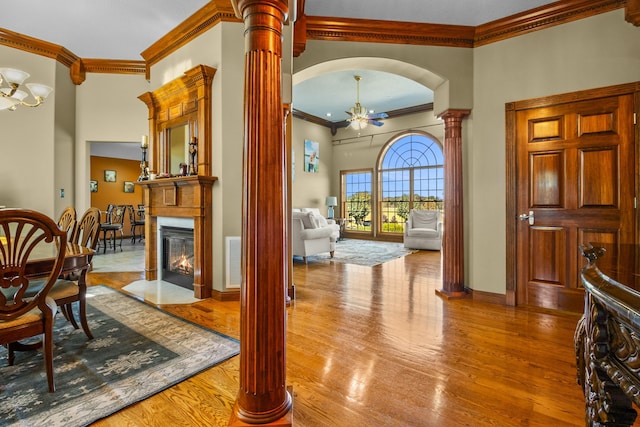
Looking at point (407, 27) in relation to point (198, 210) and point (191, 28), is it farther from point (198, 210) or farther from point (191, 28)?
point (198, 210)

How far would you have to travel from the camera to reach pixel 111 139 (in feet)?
A: 16.7

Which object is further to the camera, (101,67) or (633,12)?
(101,67)

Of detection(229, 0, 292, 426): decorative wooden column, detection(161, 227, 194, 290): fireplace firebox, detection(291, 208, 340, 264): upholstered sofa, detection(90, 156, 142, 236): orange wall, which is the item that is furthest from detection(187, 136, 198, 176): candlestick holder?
detection(90, 156, 142, 236): orange wall

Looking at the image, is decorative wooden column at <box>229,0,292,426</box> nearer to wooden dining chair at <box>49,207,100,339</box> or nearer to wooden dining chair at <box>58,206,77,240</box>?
wooden dining chair at <box>49,207,100,339</box>

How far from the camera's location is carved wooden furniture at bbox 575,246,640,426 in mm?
615

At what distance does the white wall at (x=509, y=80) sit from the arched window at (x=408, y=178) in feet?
15.7

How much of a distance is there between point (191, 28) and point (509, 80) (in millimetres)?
3584

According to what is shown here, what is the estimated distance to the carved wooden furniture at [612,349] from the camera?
2.02 feet

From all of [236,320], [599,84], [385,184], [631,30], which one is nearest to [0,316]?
[236,320]

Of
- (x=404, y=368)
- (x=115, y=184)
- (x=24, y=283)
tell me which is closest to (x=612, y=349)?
(x=404, y=368)

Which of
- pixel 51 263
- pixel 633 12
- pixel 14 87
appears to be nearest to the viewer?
pixel 51 263

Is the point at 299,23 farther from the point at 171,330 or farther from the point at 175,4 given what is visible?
the point at 171,330

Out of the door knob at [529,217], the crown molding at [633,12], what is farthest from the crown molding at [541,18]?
the door knob at [529,217]

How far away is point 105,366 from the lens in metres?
1.91
